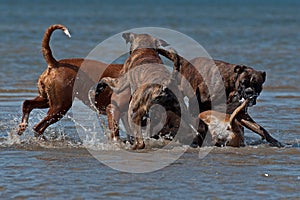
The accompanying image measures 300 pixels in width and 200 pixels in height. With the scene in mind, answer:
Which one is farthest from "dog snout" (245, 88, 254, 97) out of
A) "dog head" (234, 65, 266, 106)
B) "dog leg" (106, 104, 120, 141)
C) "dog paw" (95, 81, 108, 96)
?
"dog paw" (95, 81, 108, 96)

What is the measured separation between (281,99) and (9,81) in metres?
4.54

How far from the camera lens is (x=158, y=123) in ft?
27.8

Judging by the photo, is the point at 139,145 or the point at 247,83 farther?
the point at 247,83

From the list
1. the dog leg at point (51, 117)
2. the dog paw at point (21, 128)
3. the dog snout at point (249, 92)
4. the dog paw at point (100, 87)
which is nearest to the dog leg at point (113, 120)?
the dog paw at point (100, 87)

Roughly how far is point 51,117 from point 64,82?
436 mm

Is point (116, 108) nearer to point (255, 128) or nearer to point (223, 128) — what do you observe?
point (223, 128)

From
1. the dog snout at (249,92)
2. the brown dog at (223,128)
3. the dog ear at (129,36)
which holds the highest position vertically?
the dog ear at (129,36)

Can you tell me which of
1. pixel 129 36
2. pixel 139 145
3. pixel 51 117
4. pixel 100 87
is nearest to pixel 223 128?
→ pixel 139 145

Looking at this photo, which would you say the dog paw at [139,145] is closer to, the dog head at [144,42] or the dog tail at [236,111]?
the dog tail at [236,111]

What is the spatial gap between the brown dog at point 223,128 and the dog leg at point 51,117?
1520 mm

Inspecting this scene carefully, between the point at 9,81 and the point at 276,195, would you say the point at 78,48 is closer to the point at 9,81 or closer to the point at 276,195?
the point at 9,81

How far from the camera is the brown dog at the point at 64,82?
8.88 metres

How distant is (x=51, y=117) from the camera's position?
9.02 metres

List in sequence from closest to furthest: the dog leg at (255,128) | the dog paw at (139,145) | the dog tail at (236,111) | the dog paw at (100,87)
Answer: the dog tail at (236,111)
the dog paw at (139,145)
the dog leg at (255,128)
the dog paw at (100,87)
